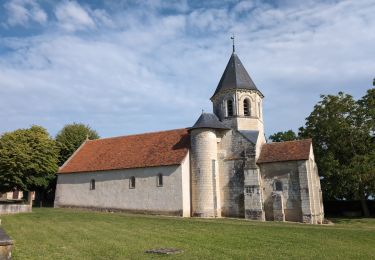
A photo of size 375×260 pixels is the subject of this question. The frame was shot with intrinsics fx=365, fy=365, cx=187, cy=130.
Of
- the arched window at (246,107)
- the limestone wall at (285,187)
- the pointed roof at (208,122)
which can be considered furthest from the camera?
the arched window at (246,107)

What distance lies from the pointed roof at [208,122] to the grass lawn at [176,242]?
31.7ft

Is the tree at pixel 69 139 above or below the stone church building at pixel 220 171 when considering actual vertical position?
above

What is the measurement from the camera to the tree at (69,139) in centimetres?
4109

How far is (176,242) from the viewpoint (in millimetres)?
14633

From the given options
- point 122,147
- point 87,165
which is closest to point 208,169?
point 122,147

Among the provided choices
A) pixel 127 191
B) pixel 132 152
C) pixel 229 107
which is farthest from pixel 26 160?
pixel 229 107

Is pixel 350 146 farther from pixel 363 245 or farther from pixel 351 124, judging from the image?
pixel 363 245

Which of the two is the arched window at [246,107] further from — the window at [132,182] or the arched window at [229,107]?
the window at [132,182]

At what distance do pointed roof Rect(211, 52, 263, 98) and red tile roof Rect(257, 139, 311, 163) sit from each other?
5.50 m

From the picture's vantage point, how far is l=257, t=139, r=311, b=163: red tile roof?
26.7 metres

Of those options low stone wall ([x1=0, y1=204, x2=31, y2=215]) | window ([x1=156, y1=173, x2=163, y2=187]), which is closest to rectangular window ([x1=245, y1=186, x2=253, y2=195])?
window ([x1=156, y1=173, x2=163, y2=187])

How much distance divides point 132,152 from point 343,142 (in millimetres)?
18596

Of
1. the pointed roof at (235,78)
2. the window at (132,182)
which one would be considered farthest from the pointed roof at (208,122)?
the window at (132,182)

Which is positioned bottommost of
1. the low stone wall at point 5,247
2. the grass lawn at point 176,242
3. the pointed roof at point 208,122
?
the grass lawn at point 176,242
